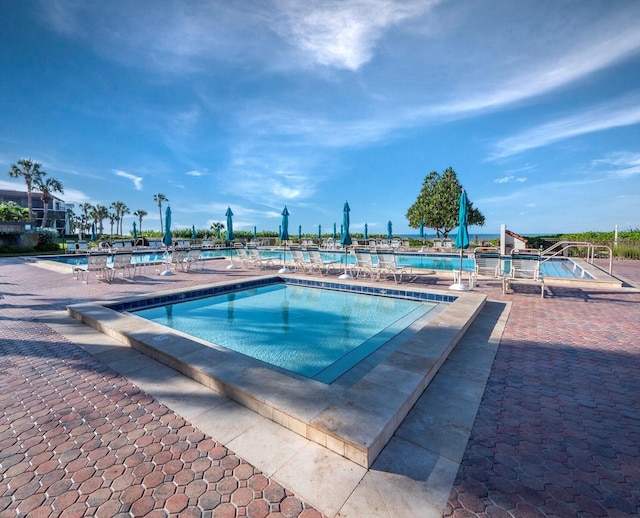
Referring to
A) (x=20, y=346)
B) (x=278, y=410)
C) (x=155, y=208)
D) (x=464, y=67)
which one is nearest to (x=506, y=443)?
(x=278, y=410)

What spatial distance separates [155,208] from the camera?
199ft

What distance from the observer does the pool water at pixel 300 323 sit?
4484 millimetres

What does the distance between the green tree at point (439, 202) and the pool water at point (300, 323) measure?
953 inches

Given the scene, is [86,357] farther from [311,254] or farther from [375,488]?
[311,254]

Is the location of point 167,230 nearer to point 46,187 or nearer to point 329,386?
point 329,386

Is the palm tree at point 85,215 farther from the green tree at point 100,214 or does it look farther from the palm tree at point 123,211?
the palm tree at point 123,211

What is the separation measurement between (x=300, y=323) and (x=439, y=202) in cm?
2734

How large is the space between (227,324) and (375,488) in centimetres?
484

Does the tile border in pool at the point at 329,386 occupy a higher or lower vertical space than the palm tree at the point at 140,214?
lower

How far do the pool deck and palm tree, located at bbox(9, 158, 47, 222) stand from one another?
4990 centimetres

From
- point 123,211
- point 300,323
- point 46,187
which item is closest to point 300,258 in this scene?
point 300,323

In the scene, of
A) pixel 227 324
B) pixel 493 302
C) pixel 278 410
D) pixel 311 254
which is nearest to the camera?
pixel 278 410

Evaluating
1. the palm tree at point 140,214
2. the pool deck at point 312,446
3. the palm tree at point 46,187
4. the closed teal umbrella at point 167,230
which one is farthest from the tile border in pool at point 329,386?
the palm tree at point 140,214

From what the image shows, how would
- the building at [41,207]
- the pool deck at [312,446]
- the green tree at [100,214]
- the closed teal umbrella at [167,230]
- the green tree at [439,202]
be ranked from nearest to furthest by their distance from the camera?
the pool deck at [312,446], the closed teal umbrella at [167,230], the green tree at [439,202], the building at [41,207], the green tree at [100,214]
